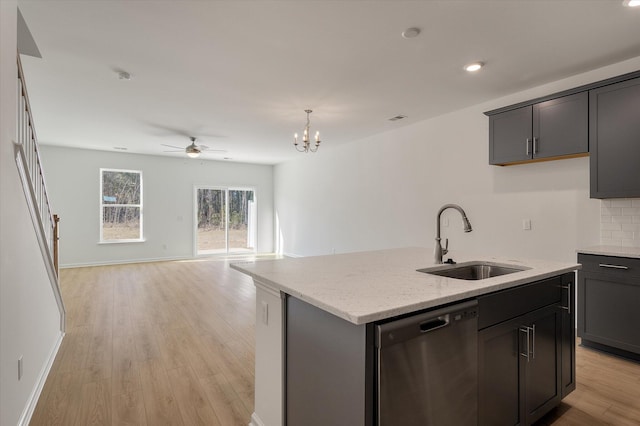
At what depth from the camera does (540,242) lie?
3.56 meters

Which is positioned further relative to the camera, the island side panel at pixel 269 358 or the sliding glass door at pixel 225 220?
the sliding glass door at pixel 225 220

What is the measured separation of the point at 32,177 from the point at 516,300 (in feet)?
12.5

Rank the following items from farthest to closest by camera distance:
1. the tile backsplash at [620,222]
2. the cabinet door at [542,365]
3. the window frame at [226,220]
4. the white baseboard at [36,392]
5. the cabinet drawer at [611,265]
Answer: the window frame at [226,220], the tile backsplash at [620,222], the cabinet drawer at [611,265], the white baseboard at [36,392], the cabinet door at [542,365]

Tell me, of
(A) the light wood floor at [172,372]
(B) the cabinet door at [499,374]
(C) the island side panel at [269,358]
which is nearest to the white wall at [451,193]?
(A) the light wood floor at [172,372]

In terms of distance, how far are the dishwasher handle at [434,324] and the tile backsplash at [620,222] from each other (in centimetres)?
287

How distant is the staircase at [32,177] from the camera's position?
230 cm

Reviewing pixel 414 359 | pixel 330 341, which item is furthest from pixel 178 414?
pixel 414 359

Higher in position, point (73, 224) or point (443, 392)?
point (73, 224)

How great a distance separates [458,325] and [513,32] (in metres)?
2.41

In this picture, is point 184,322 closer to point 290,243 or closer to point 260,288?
point 260,288

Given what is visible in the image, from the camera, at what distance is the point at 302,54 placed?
2867 millimetres

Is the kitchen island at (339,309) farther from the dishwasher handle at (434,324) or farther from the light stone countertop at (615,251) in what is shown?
the light stone countertop at (615,251)

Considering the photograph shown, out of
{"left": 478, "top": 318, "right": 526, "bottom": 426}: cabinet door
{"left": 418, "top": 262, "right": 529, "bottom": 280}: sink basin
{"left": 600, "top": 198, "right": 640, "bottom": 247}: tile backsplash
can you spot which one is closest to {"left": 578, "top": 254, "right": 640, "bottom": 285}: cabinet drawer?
{"left": 600, "top": 198, "right": 640, "bottom": 247}: tile backsplash

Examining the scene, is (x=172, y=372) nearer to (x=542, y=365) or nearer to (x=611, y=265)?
(x=542, y=365)
